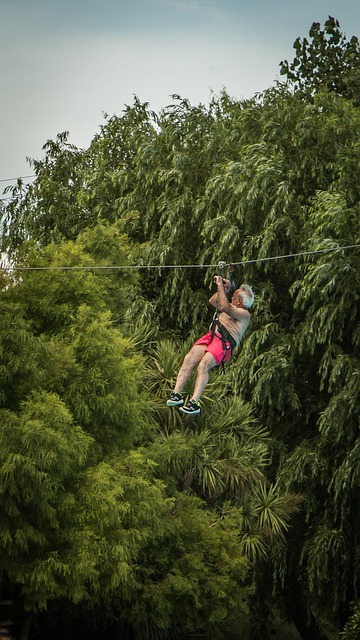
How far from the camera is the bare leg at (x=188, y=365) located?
14.9m

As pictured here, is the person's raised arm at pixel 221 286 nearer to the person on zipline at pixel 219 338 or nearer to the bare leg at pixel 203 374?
the person on zipline at pixel 219 338

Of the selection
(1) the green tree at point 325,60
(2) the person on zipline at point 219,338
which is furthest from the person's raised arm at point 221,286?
(1) the green tree at point 325,60

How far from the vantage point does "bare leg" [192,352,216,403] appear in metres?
14.9

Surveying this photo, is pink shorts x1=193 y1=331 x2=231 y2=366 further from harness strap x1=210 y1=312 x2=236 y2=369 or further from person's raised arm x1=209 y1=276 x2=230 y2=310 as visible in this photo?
person's raised arm x1=209 y1=276 x2=230 y2=310

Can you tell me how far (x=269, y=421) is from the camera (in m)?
27.1

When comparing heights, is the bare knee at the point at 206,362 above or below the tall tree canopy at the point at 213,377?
above

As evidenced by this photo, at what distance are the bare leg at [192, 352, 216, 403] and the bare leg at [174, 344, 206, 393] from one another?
3.3 inches

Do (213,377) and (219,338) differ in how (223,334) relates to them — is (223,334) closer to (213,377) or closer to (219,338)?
(219,338)

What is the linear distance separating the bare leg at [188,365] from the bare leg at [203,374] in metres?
0.08

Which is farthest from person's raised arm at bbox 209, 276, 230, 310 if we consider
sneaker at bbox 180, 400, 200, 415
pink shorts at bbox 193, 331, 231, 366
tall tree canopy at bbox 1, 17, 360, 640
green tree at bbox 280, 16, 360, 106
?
green tree at bbox 280, 16, 360, 106

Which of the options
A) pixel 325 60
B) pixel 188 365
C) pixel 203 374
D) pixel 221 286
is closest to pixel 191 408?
pixel 203 374

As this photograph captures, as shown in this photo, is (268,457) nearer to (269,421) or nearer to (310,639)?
(269,421)

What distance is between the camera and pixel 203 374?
595 inches

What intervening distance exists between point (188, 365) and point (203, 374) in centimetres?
21
